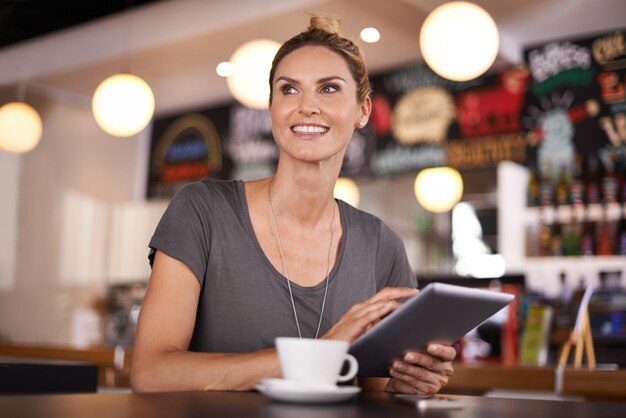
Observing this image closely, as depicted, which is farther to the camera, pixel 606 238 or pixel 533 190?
pixel 533 190

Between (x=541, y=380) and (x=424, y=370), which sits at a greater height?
(x=424, y=370)

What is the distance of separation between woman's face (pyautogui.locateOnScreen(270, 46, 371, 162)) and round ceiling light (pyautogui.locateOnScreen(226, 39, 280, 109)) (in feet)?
8.20

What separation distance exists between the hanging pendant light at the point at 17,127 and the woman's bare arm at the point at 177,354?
463cm

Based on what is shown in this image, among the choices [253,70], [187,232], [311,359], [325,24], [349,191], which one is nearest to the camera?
[311,359]

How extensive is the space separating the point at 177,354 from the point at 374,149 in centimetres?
540

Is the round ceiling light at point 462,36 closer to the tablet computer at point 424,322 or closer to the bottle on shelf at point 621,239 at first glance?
the bottle on shelf at point 621,239

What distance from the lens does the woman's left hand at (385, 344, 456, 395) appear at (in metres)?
1.31

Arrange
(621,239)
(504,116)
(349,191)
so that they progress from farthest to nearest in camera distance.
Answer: (349,191)
(504,116)
(621,239)

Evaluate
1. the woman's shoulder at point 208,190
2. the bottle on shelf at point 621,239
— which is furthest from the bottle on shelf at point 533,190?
the woman's shoulder at point 208,190

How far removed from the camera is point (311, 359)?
1.02 meters

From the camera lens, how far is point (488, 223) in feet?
19.2

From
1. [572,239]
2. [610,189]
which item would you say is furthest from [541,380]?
[610,189]

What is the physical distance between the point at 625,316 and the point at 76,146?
5.15 meters

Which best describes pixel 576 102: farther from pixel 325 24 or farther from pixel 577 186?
pixel 325 24
